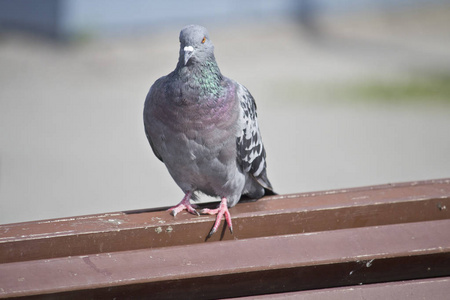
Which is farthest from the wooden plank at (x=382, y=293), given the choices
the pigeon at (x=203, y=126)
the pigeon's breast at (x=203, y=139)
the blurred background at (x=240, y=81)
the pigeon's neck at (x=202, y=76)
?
the blurred background at (x=240, y=81)

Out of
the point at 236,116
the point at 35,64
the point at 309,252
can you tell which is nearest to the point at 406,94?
the point at 35,64

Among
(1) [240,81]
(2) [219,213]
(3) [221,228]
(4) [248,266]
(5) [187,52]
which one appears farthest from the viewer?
(1) [240,81]

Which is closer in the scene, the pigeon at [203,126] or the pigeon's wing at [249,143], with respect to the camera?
the pigeon at [203,126]

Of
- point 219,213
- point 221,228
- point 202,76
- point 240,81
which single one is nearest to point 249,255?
point 221,228

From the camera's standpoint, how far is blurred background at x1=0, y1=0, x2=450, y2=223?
281 inches

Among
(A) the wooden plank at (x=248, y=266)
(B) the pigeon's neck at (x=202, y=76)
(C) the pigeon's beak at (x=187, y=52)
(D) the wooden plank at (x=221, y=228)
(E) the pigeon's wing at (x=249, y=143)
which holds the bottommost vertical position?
(A) the wooden plank at (x=248, y=266)

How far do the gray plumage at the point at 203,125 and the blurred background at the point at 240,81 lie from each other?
10.8 feet

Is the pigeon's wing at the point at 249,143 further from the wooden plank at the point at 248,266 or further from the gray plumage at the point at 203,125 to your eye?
the wooden plank at the point at 248,266

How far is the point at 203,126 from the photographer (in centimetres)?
291

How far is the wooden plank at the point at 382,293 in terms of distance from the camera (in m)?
2.17

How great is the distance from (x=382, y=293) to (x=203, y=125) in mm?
1200

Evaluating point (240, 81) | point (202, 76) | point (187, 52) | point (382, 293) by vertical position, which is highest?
point (187, 52)

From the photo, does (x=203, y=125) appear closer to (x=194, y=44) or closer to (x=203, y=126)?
(x=203, y=126)

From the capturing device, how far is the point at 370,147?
8.19 metres
